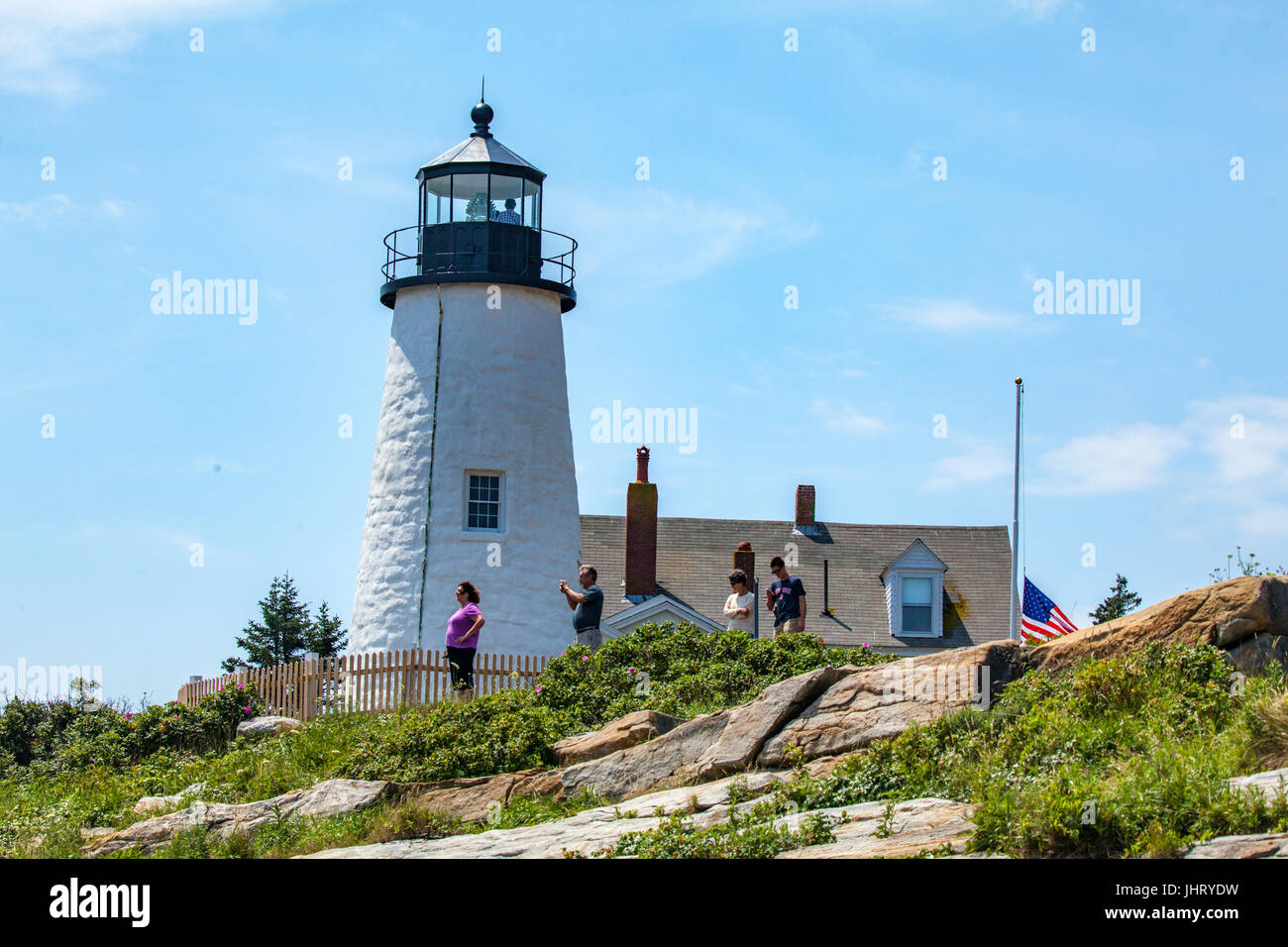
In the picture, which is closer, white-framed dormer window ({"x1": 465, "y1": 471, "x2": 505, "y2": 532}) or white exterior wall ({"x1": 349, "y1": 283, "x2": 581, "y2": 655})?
white exterior wall ({"x1": 349, "y1": 283, "x2": 581, "y2": 655})

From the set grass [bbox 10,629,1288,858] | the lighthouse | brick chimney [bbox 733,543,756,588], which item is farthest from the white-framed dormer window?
brick chimney [bbox 733,543,756,588]

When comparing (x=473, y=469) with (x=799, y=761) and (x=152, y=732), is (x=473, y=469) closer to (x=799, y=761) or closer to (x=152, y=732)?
(x=152, y=732)

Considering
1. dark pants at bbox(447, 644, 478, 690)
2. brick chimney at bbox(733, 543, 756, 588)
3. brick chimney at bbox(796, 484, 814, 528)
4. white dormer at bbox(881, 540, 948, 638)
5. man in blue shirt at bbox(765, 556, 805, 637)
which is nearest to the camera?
man in blue shirt at bbox(765, 556, 805, 637)

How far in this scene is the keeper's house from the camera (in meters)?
36.0

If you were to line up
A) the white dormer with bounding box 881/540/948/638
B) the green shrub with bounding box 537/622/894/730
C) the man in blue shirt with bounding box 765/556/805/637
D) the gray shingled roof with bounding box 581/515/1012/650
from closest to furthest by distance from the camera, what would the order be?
the green shrub with bounding box 537/622/894/730
the man in blue shirt with bounding box 765/556/805/637
the gray shingled roof with bounding box 581/515/1012/650
the white dormer with bounding box 881/540/948/638

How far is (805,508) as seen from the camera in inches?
1560

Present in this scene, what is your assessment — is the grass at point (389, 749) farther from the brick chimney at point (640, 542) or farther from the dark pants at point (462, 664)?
the brick chimney at point (640, 542)

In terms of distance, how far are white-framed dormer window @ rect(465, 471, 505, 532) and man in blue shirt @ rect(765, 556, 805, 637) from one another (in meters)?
8.09

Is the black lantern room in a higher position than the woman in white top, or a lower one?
higher

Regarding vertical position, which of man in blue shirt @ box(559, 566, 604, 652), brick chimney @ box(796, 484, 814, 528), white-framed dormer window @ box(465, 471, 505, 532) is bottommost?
man in blue shirt @ box(559, 566, 604, 652)

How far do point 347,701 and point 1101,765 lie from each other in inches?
541

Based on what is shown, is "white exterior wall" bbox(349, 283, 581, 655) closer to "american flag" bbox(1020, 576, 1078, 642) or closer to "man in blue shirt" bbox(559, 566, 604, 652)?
"man in blue shirt" bbox(559, 566, 604, 652)
